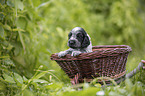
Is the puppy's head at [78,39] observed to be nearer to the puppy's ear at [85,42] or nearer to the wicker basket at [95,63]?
the puppy's ear at [85,42]

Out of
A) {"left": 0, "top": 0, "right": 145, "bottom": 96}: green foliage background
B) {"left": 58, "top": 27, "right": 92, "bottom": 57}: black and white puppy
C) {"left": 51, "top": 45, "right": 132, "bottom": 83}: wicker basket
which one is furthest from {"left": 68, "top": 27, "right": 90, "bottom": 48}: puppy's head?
{"left": 0, "top": 0, "right": 145, "bottom": 96}: green foliage background

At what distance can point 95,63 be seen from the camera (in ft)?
4.17

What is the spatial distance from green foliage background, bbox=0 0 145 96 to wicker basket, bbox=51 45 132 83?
14 cm

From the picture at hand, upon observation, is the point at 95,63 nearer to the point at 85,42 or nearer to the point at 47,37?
the point at 85,42

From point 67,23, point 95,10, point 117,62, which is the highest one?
point 95,10

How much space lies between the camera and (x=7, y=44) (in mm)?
1721

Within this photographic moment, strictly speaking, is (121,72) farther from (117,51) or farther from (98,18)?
(98,18)

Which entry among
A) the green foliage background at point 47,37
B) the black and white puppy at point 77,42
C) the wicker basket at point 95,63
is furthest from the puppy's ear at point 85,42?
the green foliage background at point 47,37

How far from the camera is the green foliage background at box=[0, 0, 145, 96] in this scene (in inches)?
56.7

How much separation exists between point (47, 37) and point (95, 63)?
1.83 m

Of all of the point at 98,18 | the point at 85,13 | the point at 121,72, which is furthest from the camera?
the point at 98,18

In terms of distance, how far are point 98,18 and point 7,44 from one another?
3279 millimetres

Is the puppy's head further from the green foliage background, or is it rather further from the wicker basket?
the green foliage background

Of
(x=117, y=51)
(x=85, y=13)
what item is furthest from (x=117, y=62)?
(x=85, y=13)
